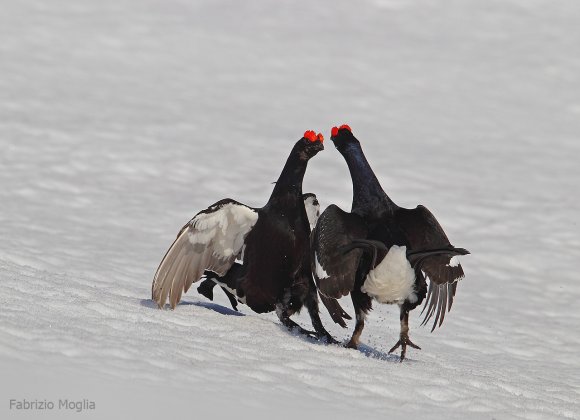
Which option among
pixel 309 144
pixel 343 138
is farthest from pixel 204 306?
pixel 343 138

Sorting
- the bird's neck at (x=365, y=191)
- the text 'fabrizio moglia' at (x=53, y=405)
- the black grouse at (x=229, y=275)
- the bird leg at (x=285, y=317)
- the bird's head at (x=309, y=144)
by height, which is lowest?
the text 'fabrizio moglia' at (x=53, y=405)

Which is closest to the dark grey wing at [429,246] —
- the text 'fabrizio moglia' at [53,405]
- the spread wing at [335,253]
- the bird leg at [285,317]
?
the spread wing at [335,253]

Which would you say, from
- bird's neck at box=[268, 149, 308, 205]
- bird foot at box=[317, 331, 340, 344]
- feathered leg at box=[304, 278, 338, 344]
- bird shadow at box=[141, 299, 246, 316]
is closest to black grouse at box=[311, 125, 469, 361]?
bird foot at box=[317, 331, 340, 344]

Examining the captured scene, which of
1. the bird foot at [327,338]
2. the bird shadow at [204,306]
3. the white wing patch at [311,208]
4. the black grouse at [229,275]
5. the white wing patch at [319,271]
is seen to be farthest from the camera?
the white wing patch at [311,208]

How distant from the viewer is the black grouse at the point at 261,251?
689cm

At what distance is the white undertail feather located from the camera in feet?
20.4

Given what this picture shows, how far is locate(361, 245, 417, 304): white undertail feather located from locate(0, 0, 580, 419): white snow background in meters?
0.43

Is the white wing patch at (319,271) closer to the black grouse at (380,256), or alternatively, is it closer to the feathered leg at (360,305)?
the black grouse at (380,256)

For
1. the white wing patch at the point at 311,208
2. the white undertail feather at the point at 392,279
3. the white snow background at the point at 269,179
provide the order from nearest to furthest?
1. the white snow background at the point at 269,179
2. the white undertail feather at the point at 392,279
3. the white wing patch at the point at 311,208

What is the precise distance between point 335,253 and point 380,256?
280 mm

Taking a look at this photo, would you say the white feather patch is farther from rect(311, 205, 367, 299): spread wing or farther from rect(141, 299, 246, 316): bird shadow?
rect(141, 299, 246, 316): bird shadow

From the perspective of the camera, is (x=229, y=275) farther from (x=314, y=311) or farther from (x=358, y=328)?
(x=358, y=328)

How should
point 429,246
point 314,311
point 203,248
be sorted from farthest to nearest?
point 203,248, point 314,311, point 429,246

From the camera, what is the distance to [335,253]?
20.7 ft
